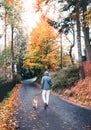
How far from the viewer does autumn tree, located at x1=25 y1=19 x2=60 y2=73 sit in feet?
184

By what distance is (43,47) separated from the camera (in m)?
58.3

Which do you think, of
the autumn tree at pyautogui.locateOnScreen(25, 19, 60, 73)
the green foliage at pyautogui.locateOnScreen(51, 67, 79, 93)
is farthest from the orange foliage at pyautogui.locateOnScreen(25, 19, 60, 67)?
the green foliage at pyautogui.locateOnScreen(51, 67, 79, 93)

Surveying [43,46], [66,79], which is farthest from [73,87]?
[43,46]

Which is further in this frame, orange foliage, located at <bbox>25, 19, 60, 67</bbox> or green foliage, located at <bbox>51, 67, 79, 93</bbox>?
orange foliage, located at <bbox>25, 19, 60, 67</bbox>

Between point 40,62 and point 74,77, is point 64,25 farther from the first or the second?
point 40,62

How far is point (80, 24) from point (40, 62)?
29.9 meters

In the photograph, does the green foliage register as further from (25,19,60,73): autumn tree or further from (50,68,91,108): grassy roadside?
(25,19,60,73): autumn tree

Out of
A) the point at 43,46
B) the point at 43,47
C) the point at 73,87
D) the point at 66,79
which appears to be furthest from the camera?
the point at 43,47

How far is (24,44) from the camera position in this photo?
273 feet

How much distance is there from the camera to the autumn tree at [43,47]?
184ft

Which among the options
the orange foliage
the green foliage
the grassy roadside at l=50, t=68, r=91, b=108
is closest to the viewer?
the grassy roadside at l=50, t=68, r=91, b=108

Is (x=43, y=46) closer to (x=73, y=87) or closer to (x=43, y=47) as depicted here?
(x=43, y=47)

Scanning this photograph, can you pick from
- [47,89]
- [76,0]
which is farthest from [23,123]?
[76,0]

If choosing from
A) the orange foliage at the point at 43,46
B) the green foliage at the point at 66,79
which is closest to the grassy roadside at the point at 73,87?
the green foliage at the point at 66,79
